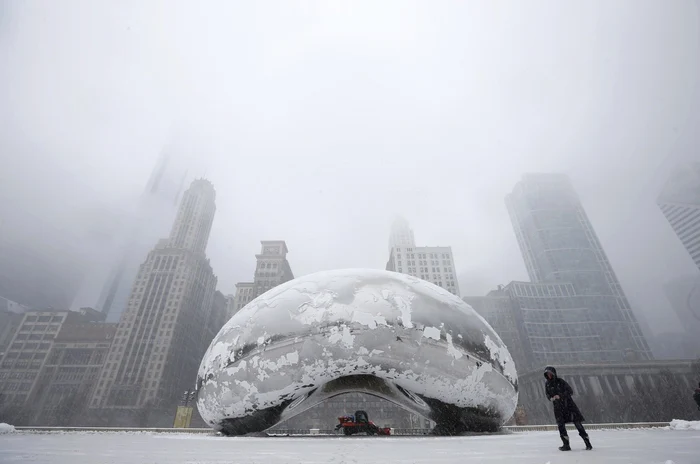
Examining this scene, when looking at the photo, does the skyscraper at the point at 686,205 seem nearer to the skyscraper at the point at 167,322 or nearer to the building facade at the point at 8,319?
the skyscraper at the point at 167,322

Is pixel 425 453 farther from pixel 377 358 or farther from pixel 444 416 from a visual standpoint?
pixel 444 416

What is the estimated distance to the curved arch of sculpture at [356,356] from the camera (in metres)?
5.80

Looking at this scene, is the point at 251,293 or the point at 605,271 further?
the point at 605,271

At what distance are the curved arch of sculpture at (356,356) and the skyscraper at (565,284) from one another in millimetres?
100705

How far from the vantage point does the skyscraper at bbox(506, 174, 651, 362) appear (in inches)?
4141

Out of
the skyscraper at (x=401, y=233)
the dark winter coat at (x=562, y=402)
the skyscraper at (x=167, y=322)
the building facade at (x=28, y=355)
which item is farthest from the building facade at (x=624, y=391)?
the building facade at (x=28, y=355)

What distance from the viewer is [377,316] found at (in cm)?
595

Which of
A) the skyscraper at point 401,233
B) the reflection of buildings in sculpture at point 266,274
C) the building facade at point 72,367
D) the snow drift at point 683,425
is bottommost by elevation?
the snow drift at point 683,425

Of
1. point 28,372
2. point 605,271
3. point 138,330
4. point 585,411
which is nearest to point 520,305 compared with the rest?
point 605,271

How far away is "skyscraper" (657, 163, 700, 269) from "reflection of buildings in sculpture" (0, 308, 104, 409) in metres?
207

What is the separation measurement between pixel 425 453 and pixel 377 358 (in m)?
2.10

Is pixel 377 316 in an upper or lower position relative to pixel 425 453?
upper

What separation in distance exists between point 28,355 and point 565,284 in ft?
571

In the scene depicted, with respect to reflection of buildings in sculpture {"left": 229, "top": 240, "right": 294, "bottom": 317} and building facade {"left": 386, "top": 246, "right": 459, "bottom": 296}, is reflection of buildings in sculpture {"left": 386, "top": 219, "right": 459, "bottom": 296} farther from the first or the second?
reflection of buildings in sculpture {"left": 229, "top": 240, "right": 294, "bottom": 317}
